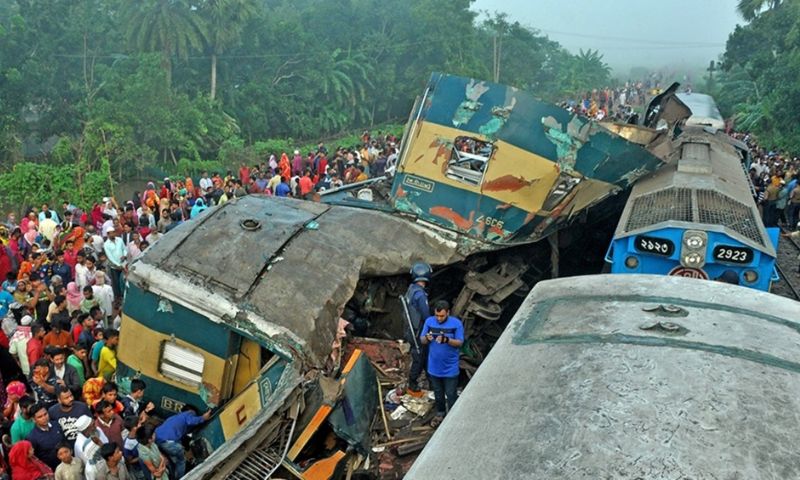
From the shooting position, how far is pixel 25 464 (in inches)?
239

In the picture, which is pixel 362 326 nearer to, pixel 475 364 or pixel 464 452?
pixel 475 364

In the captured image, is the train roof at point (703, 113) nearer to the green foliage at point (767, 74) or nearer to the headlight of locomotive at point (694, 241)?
the green foliage at point (767, 74)

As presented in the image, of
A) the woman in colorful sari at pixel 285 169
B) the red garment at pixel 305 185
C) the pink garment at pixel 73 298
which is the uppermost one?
the red garment at pixel 305 185

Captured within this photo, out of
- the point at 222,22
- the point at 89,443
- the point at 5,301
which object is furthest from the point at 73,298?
the point at 222,22

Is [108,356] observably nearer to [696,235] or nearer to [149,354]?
[149,354]

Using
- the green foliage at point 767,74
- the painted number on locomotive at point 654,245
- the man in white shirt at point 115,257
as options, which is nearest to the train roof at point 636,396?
the painted number on locomotive at point 654,245

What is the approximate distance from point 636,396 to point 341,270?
4943mm

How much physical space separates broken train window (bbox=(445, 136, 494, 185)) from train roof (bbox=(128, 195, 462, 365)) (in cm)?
122

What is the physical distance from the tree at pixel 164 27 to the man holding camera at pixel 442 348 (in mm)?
28316

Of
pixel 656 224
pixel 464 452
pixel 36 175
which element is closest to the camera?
pixel 464 452

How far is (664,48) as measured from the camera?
114m

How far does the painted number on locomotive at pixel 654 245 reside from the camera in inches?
331

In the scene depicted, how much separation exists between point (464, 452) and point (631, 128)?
11639 millimetres

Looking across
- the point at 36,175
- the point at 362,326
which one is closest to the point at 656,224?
the point at 362,326
